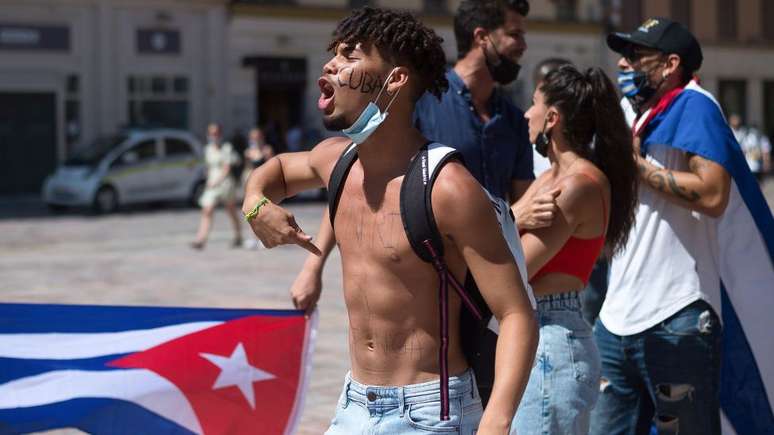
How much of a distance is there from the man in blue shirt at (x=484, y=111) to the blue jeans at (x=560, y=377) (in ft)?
2.52

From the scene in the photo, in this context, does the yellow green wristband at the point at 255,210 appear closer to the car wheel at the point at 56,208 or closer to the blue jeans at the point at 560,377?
the blue jeans at the point at 560,377

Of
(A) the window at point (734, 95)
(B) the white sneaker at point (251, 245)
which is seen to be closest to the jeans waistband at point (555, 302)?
(B) the white sneaker at point (251, 245)

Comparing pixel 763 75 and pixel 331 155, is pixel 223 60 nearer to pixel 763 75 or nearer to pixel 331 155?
pixel 763 75

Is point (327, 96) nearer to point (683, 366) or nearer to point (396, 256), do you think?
point (396, 256)

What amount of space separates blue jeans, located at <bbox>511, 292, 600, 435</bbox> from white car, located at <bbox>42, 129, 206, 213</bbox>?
21537mm

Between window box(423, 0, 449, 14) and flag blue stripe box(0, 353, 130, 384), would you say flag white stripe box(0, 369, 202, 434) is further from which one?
window box(423, 0, 449, 14)

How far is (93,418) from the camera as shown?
439 centimetres

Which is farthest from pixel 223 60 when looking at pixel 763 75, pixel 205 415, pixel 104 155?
pixel 205 415

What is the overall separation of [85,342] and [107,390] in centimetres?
20

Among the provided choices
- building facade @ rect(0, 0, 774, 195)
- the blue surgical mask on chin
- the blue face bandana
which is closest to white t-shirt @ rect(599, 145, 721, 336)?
the blue face bandana

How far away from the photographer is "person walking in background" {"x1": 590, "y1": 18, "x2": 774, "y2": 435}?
3994 millimetres

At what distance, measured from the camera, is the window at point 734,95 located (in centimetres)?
4541

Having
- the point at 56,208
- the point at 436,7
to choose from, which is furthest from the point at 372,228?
the point at 436,7

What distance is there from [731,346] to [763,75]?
4492 centimetres
